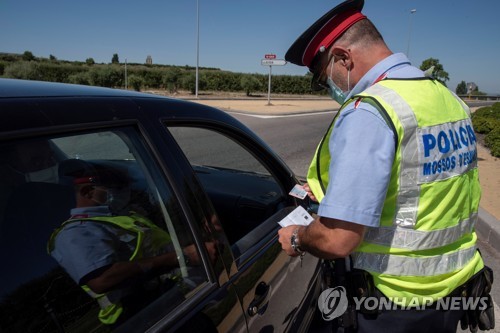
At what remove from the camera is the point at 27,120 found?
97cm

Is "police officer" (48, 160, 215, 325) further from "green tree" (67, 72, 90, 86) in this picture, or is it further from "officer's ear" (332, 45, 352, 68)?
"green tree" (67, 72, 90, 86)

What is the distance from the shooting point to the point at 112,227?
1282 millimetres

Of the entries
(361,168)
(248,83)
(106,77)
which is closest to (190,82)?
(248,83)

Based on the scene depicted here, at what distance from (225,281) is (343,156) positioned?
617 mm

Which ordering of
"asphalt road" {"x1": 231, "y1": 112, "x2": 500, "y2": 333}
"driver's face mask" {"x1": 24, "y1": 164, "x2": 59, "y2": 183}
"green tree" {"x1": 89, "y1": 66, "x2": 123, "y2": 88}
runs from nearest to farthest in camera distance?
"driver's face mask" {"x1": 24, "y1": 164, "x2": 59, "y2": 183}, "asphalt road" {"x1": 231, "y1": 112, "x2": 500, "y2": 333}, "green tree" {"x1": 89, "y1": 66, "x2": 123, "y2": 88}

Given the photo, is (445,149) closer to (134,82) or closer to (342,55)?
(342,55)

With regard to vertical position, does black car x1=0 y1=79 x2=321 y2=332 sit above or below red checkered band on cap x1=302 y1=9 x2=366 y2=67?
below

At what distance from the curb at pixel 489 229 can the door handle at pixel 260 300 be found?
380 cm

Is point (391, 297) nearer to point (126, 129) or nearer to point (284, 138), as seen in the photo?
point (126, 129)

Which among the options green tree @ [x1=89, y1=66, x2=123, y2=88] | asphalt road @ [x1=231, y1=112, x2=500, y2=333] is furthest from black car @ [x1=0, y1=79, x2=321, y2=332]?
green tree @ [x1=89, y1=66, x2=123, y2=88]

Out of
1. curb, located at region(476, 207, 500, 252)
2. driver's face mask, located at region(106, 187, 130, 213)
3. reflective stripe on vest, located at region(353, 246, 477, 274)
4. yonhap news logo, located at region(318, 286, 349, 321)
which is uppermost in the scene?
driver's face mask, located at region(106, 187, 130, 213)

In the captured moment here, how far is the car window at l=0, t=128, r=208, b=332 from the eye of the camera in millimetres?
988

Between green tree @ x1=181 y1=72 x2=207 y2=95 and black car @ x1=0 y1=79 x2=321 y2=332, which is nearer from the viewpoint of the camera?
black car @ x1=0 y1=79 x2=321 y2=332

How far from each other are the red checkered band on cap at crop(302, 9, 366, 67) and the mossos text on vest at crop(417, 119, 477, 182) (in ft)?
1.67
